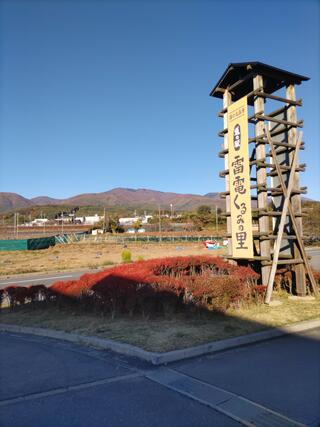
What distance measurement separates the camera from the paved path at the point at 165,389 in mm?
3336

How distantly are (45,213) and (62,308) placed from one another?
164 metres

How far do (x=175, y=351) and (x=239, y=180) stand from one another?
16.4ft

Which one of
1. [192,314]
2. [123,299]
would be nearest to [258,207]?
[192,314]

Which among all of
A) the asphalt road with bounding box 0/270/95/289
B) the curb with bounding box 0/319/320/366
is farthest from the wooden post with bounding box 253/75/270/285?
the asphalt road with bounding box 0/270/95/289

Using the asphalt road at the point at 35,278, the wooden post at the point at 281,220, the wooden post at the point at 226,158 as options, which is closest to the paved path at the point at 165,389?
the wooden post at the point at 281,220

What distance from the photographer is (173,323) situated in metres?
6.39

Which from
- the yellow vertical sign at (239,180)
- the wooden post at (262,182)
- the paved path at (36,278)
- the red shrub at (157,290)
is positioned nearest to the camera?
the red shrub at (157,290)

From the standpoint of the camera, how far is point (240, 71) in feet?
30.9

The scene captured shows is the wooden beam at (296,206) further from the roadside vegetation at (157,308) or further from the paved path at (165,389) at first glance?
the paved path at (165,389)

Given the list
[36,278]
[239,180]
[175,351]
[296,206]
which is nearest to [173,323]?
[175,351]

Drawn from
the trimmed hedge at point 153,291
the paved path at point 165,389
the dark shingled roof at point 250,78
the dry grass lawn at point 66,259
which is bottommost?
the dry grass lawn at point 66,259

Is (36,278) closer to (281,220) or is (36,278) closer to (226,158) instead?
(226,158)

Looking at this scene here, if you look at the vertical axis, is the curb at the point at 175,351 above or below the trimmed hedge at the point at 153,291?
below

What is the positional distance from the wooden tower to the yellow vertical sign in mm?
97
